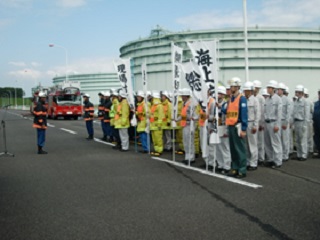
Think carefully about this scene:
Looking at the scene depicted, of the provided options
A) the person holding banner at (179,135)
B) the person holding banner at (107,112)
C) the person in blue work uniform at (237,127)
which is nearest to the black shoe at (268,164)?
the person in blue work uniform at (237,127)

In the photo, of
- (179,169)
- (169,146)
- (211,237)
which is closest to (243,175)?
(179,169)

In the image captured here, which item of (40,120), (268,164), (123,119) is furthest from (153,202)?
(40,120)

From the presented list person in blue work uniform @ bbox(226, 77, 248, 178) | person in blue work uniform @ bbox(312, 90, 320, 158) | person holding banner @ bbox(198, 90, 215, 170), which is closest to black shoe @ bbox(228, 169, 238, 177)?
person in blue work uniform @ bbox(226, 77, 248, 178)

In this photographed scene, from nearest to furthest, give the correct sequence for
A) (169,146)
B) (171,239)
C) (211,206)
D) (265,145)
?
(171,239) < (211,206) < (265,145) < (169,146)

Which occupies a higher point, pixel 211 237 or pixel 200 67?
pixel 200 67

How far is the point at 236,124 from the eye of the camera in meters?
7.51

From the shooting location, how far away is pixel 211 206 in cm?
530

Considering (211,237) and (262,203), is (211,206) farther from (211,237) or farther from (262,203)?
(211,237)

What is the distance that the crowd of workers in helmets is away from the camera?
299 inches

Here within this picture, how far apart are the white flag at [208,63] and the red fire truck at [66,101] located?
82.6 feet

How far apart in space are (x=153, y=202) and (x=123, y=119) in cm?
658

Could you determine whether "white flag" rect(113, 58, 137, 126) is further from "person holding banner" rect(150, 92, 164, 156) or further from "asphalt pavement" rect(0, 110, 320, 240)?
"asphalt pavement" rect(0, 110, 320, 240)

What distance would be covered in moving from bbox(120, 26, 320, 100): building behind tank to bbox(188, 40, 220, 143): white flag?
4996cm

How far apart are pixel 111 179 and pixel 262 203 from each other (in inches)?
130
